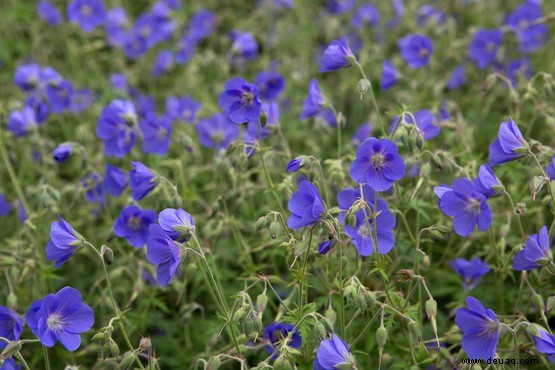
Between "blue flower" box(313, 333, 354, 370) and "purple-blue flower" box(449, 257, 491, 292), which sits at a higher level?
"blue flower" box(313, 333, 354, 370)

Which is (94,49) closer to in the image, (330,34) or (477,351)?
(330,34)

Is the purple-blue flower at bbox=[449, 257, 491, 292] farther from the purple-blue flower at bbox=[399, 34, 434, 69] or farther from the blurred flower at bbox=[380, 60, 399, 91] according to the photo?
the purple-blue flower at bbox=[399, 34, 434, 69]

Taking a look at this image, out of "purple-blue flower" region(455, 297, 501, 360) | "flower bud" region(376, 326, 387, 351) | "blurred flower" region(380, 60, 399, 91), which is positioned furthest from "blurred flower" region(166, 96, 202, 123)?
"purple-blue flower" region(455, 297, 501, 360)

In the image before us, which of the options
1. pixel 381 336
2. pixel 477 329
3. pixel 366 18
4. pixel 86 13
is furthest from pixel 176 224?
pixel 366 18

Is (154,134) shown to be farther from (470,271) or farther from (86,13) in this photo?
(86,13)

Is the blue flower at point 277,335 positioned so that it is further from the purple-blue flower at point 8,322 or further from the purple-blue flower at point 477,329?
the purple-blue flower at point 8,322

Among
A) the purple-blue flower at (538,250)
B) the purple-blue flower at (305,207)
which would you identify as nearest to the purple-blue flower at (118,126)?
the purple-blue flower at (305,207)
